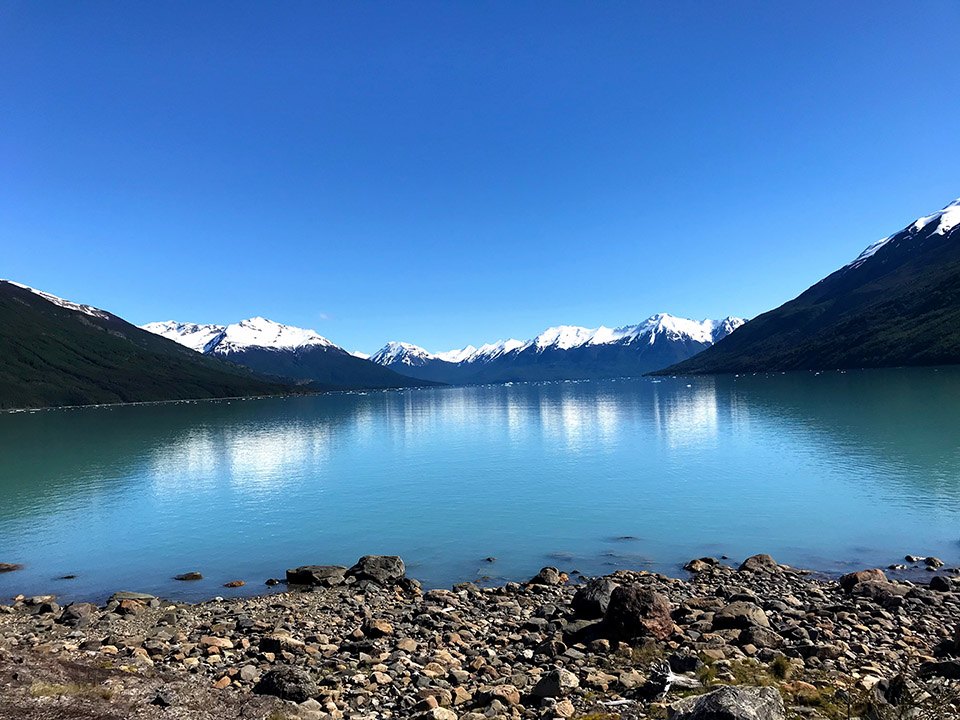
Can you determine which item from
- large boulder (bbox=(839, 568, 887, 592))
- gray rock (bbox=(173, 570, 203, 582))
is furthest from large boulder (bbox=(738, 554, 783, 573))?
gray rock (bbox=(173, 570, 203, 582))

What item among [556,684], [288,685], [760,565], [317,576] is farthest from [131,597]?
[760,565]

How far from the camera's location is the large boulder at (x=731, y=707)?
1112 cm

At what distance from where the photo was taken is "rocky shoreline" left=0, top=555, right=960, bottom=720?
14859 mm

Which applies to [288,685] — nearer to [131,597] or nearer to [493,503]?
[131,597]

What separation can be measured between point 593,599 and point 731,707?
44.1 feet

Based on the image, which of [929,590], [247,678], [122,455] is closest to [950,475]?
[929,590]

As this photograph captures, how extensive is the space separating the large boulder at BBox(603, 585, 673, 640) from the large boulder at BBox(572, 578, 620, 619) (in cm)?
219

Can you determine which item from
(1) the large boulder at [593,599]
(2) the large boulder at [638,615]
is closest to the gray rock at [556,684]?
(2) the large boulder at [638,615]

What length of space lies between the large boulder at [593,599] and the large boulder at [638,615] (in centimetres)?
219

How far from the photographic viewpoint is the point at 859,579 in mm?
27094

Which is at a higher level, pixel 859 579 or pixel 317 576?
pixel 859 579

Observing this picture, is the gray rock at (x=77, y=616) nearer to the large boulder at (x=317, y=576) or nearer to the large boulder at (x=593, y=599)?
the large boulder at (x=317, y=576)

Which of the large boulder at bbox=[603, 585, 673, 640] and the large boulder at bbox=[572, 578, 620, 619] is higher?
the large boulder at bbox=[603, 585, 673, 640]

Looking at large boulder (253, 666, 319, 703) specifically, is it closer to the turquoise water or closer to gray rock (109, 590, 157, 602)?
gray rock (109, 590, 157, 602)
